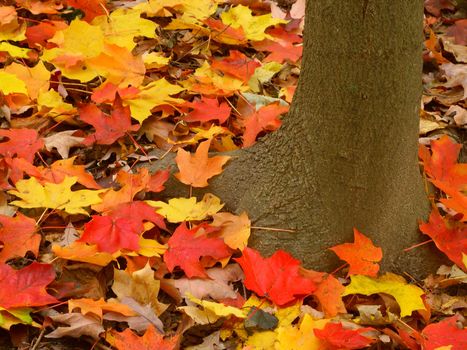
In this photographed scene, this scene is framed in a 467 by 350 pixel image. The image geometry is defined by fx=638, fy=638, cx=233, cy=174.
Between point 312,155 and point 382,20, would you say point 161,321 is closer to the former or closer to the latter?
point 312,155

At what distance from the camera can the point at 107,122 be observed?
250cm

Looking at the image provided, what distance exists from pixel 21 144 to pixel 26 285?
0.71 meters

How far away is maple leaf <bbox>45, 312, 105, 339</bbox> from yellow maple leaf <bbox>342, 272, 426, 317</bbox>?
754mm

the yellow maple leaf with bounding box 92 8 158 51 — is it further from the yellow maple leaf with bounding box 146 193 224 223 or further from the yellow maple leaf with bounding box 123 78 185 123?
the yellow maple leaf with bounding box 146 193 224 223

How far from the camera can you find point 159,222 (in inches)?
83.1

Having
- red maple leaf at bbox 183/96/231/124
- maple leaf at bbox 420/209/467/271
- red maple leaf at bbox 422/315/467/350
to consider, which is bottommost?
red maple leaf at bbox 422/315/467/350

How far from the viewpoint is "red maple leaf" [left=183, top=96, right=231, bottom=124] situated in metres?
2.56

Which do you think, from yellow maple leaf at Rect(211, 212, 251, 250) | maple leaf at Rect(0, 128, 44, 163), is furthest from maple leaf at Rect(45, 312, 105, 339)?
maple leaf at Rect(0, 128, 44, 163)

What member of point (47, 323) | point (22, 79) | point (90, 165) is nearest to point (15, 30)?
point (22, 79)

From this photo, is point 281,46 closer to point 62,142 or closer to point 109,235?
point 62,142

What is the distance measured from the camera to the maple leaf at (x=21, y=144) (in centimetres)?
235

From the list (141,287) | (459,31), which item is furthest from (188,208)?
(459,31)

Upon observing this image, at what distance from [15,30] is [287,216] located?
5.58ft

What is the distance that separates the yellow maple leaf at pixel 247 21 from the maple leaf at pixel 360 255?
4.80 ft
